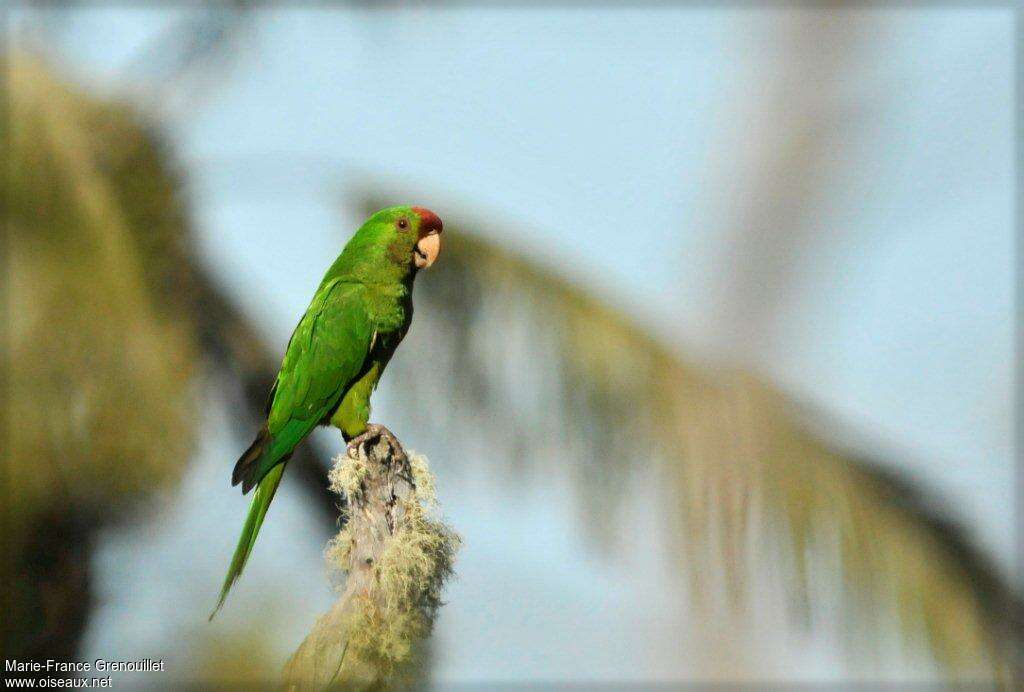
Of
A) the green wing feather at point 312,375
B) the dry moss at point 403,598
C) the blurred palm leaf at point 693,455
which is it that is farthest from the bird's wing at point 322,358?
the blurred palm leaf at point 693,455

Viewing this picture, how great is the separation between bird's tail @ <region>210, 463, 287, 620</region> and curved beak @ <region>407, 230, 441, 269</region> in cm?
87

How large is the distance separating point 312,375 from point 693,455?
167 cm

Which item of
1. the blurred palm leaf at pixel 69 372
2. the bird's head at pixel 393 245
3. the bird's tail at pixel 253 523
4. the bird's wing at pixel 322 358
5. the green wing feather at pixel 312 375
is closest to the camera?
the bird's tail at pixel 253 523

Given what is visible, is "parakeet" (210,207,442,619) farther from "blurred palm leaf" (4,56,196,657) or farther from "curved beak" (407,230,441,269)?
"blurred palm leaf" (4,56,196,657)

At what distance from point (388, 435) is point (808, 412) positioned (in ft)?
6.78

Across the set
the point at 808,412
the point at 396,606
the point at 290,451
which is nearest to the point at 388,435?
the point at 290,451

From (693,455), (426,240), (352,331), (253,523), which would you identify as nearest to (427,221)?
(426,240)

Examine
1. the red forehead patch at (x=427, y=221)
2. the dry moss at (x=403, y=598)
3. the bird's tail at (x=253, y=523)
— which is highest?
the red forehead patch at (x=427, y=221)

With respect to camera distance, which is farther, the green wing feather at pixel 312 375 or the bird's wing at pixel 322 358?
the bird's wing at pixel 322 358

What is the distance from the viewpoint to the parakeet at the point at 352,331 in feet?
11.6

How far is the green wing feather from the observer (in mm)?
3336

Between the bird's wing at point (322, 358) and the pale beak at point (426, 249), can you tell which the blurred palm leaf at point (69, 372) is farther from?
the pale beak at point (426, 249)

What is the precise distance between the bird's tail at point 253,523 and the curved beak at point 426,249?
0.87 metres

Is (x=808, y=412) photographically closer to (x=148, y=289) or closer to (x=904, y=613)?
(x=904, y=613)
